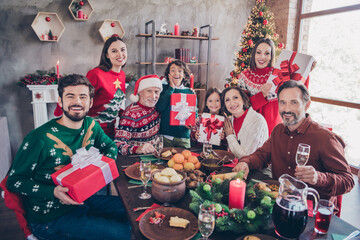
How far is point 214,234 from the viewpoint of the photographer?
107 cm

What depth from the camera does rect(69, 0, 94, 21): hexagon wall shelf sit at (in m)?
4.19

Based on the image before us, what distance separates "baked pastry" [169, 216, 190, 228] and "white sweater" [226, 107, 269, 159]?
1.03 meters

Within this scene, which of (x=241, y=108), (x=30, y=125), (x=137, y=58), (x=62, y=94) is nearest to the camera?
(x=62, y=94)

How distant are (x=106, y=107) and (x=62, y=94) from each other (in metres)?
1.09

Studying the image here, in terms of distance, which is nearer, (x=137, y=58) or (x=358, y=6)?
(x=358, y=6)

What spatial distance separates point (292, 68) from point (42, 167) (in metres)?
2.14

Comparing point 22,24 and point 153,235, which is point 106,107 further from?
point 22,24

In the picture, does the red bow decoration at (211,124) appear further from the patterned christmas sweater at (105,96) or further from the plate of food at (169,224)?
the patterned christmas sweater at (105,96)

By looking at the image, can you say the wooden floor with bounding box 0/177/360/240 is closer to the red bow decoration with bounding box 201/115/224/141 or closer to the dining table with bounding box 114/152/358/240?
the dining table with bounding box 114/152/358/240

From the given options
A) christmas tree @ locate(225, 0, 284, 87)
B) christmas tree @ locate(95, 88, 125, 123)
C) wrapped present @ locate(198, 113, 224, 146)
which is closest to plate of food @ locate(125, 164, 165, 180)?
wrapped present @ locate(198, 113, 224, 146)

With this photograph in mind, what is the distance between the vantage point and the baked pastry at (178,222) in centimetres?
110


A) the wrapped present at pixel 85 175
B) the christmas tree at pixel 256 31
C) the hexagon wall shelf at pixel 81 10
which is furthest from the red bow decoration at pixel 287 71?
the hexagon wall shelf at pixel 81 10

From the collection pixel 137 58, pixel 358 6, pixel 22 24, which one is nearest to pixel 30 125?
pixel 22 24

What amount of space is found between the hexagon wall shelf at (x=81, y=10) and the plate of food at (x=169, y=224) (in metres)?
3.96
